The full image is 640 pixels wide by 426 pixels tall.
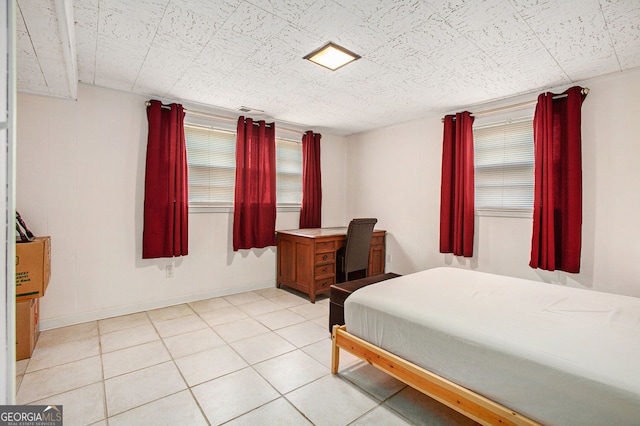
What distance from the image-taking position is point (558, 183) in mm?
2820

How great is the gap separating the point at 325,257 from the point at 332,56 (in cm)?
228

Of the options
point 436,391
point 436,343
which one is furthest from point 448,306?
point 436,391

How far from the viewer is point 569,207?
2729 mm

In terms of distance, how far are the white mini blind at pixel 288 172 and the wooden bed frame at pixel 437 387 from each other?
8.92 feet

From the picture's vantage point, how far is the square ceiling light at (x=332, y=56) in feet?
7.25

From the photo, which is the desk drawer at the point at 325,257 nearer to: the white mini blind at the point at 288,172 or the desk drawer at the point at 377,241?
the desk drawer at the point at 377,241

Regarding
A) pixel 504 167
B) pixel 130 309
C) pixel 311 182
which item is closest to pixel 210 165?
pixel 311 182

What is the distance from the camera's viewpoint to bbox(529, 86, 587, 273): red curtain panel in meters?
2.70

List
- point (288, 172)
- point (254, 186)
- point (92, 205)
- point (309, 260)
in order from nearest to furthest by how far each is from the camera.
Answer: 1. point (92, 205)
2. point (309, 260)
3. point (254, 186)
4. point (288, 172)

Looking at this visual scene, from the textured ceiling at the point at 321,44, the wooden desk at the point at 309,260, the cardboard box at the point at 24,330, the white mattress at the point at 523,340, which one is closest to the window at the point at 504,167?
the textured ceiling at the point at 321,44

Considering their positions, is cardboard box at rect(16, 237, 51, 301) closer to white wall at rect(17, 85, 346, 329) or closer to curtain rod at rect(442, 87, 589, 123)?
white wall at rect(17, 85, 346, 329)

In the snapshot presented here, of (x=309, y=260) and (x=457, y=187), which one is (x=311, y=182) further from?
(x=457, y=187)

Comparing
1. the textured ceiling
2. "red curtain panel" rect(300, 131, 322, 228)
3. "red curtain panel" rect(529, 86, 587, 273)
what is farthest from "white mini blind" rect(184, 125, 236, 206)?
"red curtain panel" rect(529, 86, 587, 273)

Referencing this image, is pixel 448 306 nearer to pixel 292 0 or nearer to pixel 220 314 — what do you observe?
pixel 292 0
